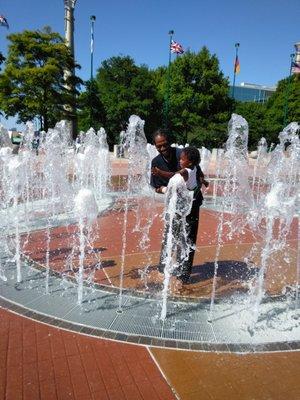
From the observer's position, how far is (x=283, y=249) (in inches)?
274

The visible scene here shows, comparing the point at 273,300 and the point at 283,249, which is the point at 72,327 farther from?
the point at 283,249

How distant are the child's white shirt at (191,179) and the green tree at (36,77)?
25.7 m

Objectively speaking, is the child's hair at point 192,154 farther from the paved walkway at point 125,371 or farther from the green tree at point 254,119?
the green tree at point 254,119

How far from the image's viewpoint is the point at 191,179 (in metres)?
4.57

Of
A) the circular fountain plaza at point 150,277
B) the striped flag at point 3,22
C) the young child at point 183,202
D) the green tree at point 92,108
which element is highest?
the striped flag at point 3,22

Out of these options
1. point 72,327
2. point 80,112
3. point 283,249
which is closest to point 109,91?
point 80,112

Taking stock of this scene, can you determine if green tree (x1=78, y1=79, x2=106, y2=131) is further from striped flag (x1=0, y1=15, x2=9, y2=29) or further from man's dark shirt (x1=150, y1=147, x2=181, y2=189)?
man's dark shirt (x1=150, y1=147, x2=181, y2=189)

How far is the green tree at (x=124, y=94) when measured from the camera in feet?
119

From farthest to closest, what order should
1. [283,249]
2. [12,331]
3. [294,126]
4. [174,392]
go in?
[294,126] → [283,249] → [12,331] → [174,392]

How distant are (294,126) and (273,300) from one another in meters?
5.95

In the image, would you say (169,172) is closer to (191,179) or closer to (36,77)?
(191,179)

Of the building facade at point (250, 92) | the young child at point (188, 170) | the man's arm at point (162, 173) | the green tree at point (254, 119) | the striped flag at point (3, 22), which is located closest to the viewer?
the young child at point (188, 170)

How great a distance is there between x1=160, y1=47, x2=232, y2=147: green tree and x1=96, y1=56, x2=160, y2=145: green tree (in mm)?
1949

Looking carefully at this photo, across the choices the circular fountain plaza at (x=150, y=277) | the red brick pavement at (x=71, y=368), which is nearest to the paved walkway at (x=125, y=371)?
the red brick pavement at (x=71, y=368)
